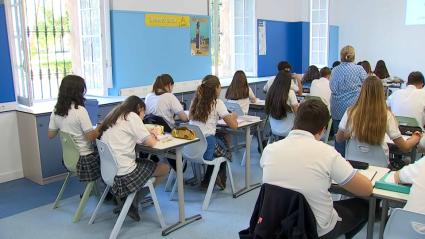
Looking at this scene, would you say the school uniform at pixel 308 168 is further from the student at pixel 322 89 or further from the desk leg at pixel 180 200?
the student at pixel 322 89

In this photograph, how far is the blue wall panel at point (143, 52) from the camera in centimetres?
519

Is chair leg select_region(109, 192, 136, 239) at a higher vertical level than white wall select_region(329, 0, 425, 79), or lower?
lower

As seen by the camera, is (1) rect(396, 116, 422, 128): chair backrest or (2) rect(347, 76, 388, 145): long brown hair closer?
(2) rect(347, 76, 388, 145): long brown hair

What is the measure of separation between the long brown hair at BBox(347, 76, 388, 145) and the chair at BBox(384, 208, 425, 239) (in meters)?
1.25

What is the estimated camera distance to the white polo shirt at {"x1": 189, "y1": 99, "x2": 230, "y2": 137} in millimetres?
3670

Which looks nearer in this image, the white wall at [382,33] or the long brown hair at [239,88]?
the long brown hair at [239,88]

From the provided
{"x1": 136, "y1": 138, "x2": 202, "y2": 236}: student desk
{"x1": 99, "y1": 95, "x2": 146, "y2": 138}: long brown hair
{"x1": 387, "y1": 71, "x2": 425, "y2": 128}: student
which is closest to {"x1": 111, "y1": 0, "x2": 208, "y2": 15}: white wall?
{"x1": 99, "y1": 95, "x2": 146, "y2": 138}: long brown hair

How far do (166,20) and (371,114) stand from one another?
11.8ft

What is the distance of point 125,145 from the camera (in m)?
2.99

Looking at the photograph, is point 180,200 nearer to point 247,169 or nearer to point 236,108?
point 247,169

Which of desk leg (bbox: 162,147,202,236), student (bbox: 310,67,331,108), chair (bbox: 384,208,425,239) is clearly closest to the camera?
chair (bbox: 384,208,425,239)

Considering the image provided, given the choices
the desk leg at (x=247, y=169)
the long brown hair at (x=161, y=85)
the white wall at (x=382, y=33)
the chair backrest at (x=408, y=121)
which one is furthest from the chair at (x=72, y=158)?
the white wall at (x=382, y=33)

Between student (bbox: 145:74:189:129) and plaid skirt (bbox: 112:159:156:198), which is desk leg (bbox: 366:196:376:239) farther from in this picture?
student (bbox: 145:74:189:129)

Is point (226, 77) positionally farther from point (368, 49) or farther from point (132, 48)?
point (368, 49)
